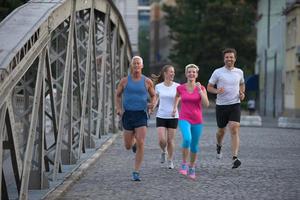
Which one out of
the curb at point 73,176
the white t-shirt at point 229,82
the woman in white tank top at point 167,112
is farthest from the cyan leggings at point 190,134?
the curb at point 73,176

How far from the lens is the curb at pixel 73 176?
10984 millimetres

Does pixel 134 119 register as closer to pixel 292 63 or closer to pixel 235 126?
pixel 235 126

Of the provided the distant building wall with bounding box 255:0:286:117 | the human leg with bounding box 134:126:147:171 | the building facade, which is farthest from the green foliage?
the building facade

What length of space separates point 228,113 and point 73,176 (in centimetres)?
334

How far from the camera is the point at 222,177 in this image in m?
13.4

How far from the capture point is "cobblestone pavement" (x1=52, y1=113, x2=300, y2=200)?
11359 mm

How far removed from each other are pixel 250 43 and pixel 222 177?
61.4 m

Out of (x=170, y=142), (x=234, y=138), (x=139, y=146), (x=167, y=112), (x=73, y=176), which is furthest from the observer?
(x=167, y=112)

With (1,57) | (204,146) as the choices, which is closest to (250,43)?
(204,146)

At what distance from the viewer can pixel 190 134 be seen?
1379cm

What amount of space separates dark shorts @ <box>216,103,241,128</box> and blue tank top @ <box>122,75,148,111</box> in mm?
2477

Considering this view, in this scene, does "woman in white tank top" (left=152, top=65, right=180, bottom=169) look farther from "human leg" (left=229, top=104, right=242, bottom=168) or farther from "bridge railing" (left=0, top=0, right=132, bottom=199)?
"bridge railing" (left=0, top=0, right=132, bottom=199)

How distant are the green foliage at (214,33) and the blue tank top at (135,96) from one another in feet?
196

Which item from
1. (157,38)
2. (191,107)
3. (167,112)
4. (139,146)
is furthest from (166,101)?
(157,38)
